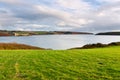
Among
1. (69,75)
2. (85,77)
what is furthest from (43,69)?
(85,77)

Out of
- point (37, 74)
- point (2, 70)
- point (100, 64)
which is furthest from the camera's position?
point (100, 64)

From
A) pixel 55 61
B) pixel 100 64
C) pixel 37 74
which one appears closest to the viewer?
pixel 37 74

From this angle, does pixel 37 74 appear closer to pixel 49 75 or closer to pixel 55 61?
pixel 49 75

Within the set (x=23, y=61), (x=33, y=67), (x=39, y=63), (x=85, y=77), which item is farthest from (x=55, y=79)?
(x=23, y=61)

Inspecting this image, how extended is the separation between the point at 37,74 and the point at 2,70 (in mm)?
3485

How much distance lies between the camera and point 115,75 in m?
15.4

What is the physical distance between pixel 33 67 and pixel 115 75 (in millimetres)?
7230

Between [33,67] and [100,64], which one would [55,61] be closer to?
[33,67]

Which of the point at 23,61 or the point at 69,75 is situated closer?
the point at 69,75

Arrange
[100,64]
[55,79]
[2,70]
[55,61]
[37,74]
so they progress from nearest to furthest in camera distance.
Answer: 1. [55,79]
2. [37,74]
3. [2,70]
4. [100,64]
5. [55,61]

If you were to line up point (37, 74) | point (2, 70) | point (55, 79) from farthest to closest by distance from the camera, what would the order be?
point (2, 70) → point (37, 74) → point (55, 79)

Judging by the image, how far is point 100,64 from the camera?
63.0 ft

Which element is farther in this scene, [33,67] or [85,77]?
[33,67]

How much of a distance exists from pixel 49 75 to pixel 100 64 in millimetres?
5917
